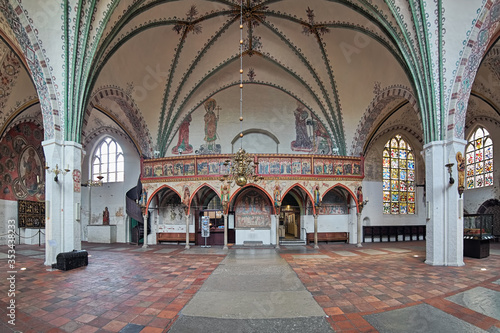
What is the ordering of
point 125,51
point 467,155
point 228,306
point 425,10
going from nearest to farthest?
point 228,306, point 425,10, point 125,51, point 467,155

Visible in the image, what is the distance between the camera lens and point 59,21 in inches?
388

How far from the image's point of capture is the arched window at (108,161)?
804 inches

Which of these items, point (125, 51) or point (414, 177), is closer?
point (125, 51)

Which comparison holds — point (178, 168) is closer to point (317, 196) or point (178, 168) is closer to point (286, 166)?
point (286, 166)

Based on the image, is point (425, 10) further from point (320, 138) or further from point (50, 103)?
point (50, 103)

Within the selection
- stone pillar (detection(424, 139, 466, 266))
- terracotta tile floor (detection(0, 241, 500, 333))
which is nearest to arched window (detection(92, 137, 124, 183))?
terracotta tile floor (detection(0, 241, 500, 333))

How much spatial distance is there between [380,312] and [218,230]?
→ 13084 mm

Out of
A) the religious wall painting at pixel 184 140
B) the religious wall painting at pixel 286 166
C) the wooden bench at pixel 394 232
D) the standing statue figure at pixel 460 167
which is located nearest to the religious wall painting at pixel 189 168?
the religious wall painting at pixel 184 140

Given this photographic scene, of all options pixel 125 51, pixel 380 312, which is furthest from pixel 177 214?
pixel 380 312

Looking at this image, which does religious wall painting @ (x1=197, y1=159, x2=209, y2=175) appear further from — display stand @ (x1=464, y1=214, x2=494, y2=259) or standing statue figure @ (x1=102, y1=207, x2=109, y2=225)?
display stand @ (x1=464, y1=214, x2=494, y2=259)

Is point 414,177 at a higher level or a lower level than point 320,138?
lower

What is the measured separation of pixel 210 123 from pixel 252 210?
6.28m

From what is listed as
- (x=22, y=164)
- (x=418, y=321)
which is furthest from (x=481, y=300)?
(x=22, y=164)

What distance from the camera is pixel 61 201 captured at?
1020 centimetres
